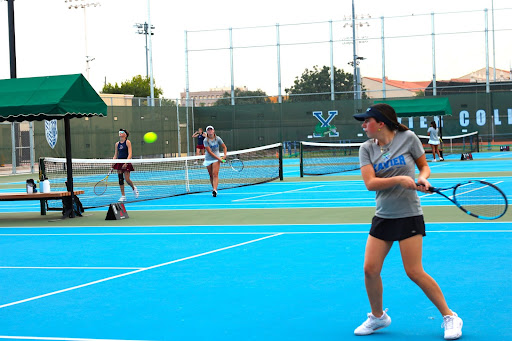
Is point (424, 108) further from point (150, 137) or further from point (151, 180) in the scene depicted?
point (151, 180)

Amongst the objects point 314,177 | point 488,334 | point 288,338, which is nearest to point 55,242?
point 288,338

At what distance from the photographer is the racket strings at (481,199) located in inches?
208

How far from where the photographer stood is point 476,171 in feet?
75.8

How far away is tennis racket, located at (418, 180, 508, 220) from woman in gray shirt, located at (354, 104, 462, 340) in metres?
0.31

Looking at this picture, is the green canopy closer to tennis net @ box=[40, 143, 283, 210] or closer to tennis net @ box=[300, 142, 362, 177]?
tennis net @ box=[40, 143, 283, 210]

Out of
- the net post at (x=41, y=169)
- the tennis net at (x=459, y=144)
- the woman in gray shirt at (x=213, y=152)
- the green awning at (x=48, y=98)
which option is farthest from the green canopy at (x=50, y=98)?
the tennis net at (x=459, y=144)

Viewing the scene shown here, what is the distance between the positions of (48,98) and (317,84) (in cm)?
3442

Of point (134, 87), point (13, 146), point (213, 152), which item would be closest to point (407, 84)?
point (13, 146)

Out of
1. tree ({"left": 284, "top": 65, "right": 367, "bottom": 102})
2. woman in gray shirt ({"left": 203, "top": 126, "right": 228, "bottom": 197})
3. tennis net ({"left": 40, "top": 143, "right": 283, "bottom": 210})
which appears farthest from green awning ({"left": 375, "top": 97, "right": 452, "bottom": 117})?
woman in gray shirt ({"left": 203, "top": 126, "right": 228, "bottom": 197})

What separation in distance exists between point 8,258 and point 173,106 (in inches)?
1230

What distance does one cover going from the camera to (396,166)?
494 cm

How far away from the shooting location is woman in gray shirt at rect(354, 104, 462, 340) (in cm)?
489

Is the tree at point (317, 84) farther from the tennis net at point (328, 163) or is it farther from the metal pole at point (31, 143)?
the metal pole at point (31, 143)

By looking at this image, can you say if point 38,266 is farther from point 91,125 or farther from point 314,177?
point 91,125
